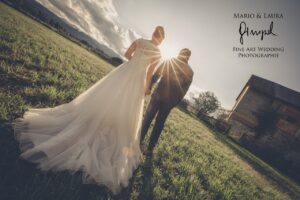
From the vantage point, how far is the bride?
2928mm

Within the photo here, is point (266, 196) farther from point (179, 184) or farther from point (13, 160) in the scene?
point (13, 160)

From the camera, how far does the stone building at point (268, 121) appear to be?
27.7 metres

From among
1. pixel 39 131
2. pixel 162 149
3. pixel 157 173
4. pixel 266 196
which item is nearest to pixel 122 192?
pixel 157 173

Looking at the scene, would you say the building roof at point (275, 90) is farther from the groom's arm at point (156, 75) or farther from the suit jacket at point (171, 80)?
the groom's arm at point (156, 75)

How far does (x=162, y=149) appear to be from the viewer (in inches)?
218

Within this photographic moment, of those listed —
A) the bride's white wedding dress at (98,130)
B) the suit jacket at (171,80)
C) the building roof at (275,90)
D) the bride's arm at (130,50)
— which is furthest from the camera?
the building roof at (275,90)

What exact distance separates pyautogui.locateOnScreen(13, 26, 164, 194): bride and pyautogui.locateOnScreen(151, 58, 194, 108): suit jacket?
12.7 inches

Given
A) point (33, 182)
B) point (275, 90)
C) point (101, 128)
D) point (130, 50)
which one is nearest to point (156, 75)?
point (130, 50)

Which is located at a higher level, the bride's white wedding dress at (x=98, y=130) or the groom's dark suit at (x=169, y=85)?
the groom's dark suit at (x=169, y=85)

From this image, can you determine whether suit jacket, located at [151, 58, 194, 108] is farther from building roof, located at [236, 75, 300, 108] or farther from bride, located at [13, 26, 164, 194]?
building roof, located at [236, 75, 300, 108]

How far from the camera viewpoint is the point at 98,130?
3705 millimetres

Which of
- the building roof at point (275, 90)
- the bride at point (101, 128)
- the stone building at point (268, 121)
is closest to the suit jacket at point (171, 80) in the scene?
the bride at point (101, 128)

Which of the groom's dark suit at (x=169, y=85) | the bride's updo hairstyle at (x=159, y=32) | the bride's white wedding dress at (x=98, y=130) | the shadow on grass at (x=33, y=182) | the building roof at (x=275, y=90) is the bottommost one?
the shadow on grass at (x=33, y=182)

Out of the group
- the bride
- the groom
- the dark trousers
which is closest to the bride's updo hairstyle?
the bride
